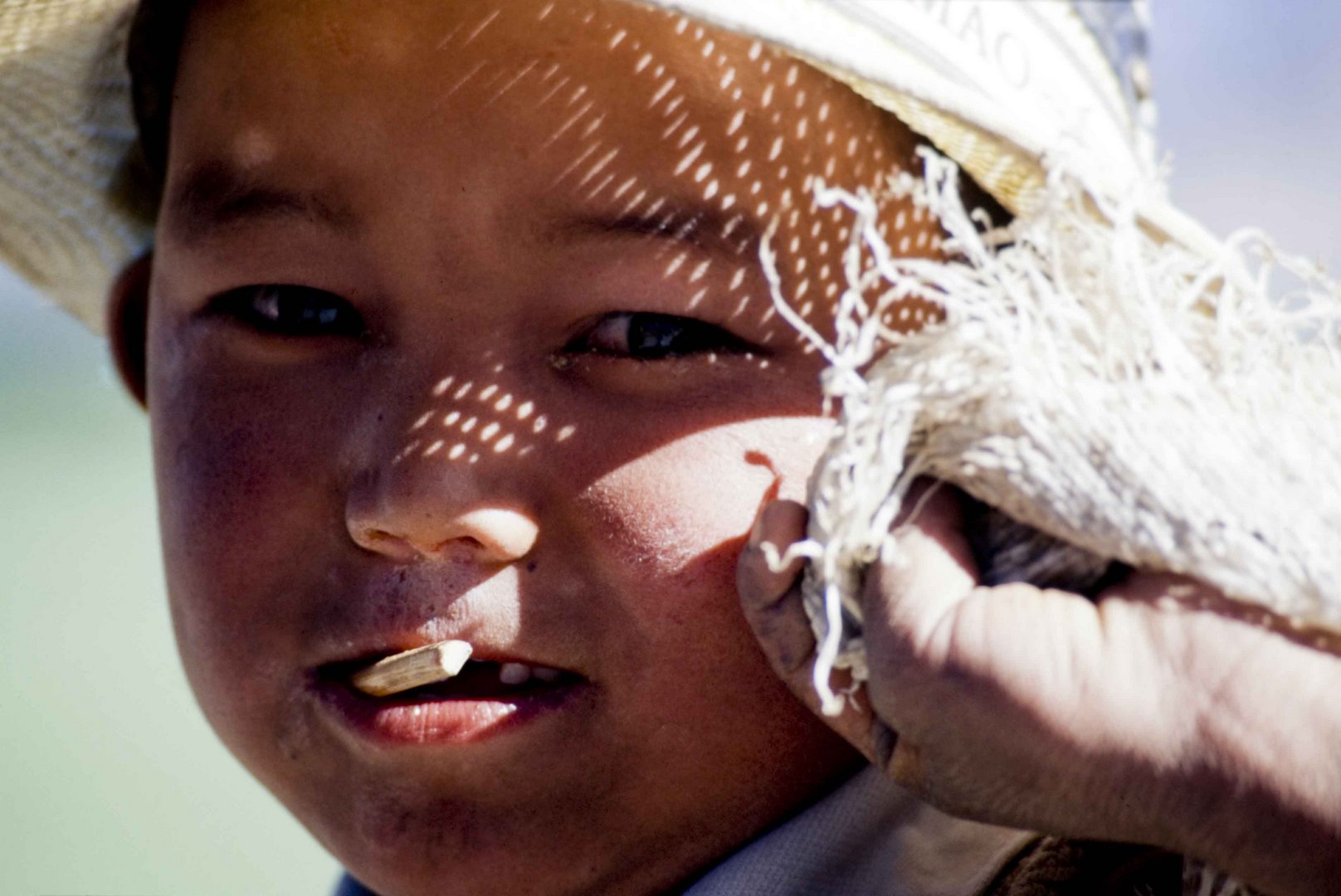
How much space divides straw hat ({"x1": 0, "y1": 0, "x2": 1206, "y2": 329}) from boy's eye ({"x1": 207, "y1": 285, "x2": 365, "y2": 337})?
22 centimetres

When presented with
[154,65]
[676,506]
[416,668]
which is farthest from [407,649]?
[154,65]

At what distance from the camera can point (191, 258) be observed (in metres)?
0.80

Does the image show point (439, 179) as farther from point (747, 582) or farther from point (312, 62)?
point (747, 582)

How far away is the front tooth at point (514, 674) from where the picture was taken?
69cm

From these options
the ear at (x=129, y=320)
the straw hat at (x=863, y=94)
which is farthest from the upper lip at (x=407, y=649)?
the ear at (x=129, y=320)

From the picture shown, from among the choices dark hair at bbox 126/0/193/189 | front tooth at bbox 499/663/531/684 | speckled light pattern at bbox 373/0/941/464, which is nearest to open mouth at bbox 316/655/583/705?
front tooth at bbox 499/663/531/684

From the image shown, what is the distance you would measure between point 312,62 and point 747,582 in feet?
1.12

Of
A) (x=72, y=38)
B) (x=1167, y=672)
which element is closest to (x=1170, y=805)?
(x=1167, y=672)

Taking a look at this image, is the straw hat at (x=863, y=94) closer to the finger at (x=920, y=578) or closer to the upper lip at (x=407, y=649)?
the finger at (x=920, y=578)

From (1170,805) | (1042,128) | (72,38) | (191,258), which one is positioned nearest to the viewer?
(1170,805)

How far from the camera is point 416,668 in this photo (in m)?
0.66

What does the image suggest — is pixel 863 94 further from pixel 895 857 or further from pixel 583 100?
pixel 895 857

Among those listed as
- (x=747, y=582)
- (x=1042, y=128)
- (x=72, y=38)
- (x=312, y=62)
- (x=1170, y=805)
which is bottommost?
(x=1170, y=805)

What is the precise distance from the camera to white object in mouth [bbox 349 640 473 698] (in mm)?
646
